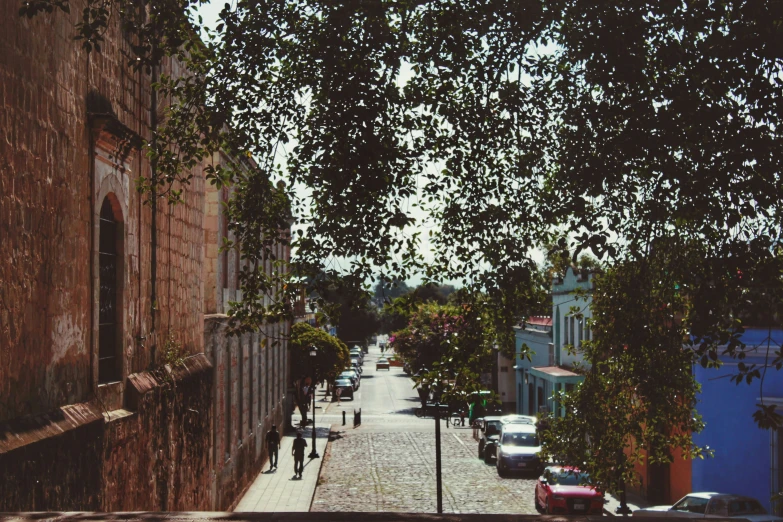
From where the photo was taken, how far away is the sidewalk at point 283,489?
2141 cm

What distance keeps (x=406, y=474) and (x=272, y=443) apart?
4028 millimetres

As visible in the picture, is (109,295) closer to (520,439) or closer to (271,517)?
(271,517)

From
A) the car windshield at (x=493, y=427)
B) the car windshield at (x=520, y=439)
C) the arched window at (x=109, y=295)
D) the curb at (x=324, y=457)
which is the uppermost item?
the arched window at (x=109, y=295)

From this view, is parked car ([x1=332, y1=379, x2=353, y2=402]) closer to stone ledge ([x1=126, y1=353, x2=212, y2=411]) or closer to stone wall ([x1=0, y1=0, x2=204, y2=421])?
stone ledge ([x1=126, y1=353, x2=212, y2=411])

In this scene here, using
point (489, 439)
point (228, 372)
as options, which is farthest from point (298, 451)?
point (489, 439)

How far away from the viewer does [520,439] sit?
29.1m

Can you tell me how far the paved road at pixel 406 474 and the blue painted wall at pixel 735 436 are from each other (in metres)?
4.17

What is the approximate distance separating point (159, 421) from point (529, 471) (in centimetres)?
1726

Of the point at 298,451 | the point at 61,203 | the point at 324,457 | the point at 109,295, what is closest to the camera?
the point at 61,203

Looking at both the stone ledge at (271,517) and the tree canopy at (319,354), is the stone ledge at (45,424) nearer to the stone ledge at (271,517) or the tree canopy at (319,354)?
the stone ledge at (271,517)

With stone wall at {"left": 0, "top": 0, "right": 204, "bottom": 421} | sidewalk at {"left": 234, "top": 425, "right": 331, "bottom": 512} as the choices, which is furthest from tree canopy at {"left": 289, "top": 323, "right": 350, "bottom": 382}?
stone wall at {"left": 0, "top": 0, "right": 204, "bottom": 421}

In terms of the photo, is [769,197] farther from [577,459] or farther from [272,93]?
[577,459]

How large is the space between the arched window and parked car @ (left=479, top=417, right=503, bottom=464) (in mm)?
21270

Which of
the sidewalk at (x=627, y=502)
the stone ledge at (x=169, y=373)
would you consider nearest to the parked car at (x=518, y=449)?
the sidewalk at (x=627, y=502)
